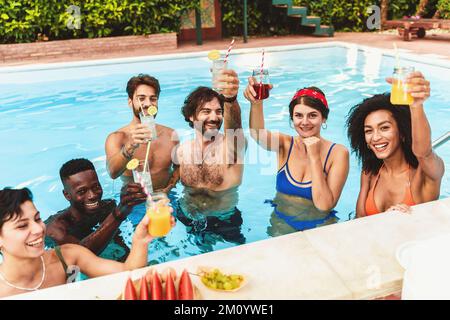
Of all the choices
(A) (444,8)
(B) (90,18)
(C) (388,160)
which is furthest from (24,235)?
(A) (444,8)

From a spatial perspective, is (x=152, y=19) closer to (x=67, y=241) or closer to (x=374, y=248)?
(x=67, y=241)

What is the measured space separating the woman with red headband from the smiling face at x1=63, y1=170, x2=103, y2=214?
4.09 feet

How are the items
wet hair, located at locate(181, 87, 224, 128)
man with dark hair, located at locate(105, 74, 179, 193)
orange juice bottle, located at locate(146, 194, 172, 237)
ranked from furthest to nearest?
1. man with dark hair, located at locate(105, 74, 179, 193)
2. wet hair, located at locate(181, 87, 224, 128)
3. orange juice bottle, located at locate(146, 194, 172, 237)

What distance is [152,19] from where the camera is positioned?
37.5ft

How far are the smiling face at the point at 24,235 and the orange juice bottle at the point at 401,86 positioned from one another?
6.50 feet

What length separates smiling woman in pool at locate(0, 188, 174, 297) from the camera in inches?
94.2

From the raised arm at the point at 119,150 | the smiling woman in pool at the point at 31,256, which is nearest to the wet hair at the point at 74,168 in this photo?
the raised arm at the point at 119,150

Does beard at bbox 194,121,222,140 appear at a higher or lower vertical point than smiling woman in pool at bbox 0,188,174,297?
higher

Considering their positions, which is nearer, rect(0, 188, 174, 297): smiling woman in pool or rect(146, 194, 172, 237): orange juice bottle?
rect(146, 194, 172, 237): orange juice bottle

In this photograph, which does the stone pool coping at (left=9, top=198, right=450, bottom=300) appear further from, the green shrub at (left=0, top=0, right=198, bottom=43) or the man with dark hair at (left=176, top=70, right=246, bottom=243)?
the green shrub at (left=0, top=0, right=198, bottom=43)

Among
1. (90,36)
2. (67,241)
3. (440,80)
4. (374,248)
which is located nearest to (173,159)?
(67,241)

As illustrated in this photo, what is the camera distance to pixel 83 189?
136 inches

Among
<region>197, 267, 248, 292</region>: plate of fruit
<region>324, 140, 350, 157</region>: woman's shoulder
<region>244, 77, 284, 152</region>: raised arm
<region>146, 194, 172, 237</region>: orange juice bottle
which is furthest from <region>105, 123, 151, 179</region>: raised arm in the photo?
<region>197, 267, 248, 292</region>: plate of fruit

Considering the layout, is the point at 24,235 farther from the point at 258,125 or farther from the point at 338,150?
the point at 338,150
